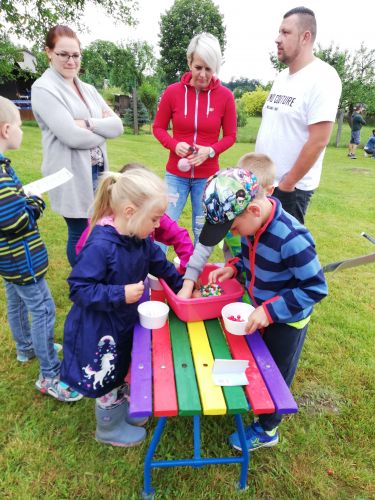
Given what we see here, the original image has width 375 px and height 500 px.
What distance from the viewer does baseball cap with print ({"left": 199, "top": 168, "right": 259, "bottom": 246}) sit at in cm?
135

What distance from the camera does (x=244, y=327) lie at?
62.2 inches

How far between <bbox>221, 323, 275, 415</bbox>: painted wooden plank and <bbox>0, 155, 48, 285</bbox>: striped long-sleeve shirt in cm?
102

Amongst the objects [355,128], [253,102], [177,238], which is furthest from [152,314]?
[253,102]

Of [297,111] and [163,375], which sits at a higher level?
[297,111]

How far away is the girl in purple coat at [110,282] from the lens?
147cm

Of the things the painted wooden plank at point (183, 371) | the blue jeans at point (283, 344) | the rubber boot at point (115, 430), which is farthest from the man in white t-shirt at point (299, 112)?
the rubber boot at point (115, 430)

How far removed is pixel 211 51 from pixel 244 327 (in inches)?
79.3

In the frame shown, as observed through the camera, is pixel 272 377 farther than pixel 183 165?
No

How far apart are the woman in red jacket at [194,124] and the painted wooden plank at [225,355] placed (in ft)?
4.93

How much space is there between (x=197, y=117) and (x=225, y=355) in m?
2.04

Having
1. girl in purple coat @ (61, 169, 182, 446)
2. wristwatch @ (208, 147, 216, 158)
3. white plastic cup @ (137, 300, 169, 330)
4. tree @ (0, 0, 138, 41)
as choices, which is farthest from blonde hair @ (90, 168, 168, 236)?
tree @ (0, 0, 138, 41)

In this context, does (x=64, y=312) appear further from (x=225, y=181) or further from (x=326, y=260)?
(x=326, y=260)

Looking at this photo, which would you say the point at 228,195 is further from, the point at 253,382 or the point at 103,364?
the point at 103,364

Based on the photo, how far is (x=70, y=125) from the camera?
2336mm
